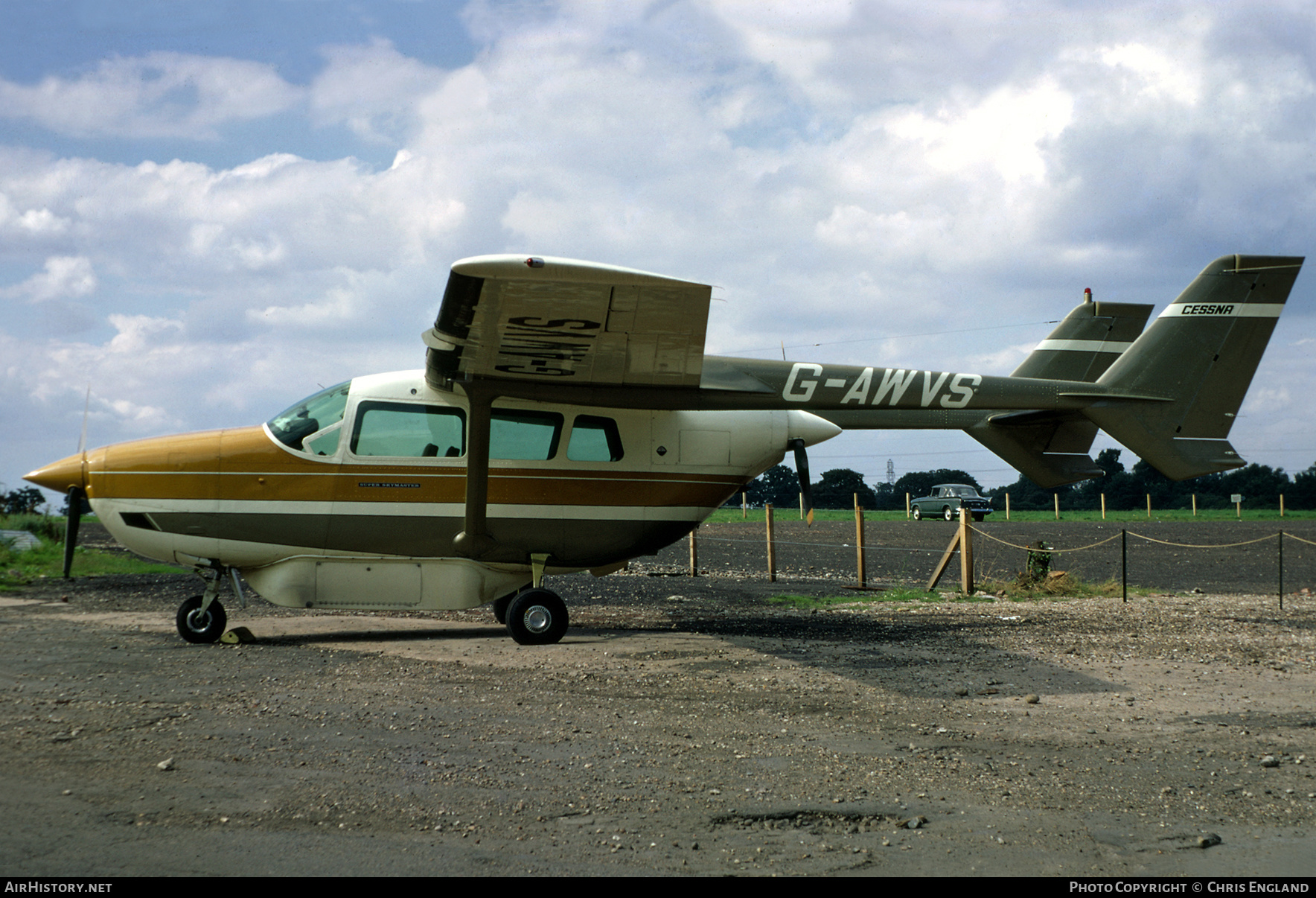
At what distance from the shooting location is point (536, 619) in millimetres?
8820

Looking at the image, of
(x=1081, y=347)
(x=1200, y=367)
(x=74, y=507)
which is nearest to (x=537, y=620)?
(x=74, y=507)

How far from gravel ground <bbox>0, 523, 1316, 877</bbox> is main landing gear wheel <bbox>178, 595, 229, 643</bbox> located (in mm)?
218

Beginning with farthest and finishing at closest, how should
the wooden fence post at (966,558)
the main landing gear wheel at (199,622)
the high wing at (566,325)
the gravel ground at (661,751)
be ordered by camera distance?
the wooden fence post at (966,558) < the main landing gear wheel at (199,622) < the high wing at (566,325) < the gravel ground at (661,751)

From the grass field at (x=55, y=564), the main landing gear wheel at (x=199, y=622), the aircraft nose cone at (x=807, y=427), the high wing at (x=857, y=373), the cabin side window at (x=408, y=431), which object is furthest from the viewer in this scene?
the grass field at (x=55, y=564)

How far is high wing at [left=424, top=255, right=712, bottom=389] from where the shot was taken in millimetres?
6367

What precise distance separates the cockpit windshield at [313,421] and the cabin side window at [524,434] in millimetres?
1533

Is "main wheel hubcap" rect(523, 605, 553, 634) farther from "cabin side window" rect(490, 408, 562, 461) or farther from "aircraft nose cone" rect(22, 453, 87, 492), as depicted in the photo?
"aircraft nose cone" rect(22, 453, 87, 492)

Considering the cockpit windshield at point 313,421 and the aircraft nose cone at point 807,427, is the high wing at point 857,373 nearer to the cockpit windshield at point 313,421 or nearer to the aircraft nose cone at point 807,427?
the aircraft nose cone at point 807,427

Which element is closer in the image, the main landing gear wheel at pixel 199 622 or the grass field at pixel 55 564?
the main landing gear wheel at pixel 199 622

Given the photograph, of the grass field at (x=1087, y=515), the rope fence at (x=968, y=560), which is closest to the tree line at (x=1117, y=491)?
the grass field at (x=1087, y=515)

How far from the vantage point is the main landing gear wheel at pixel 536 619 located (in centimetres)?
877

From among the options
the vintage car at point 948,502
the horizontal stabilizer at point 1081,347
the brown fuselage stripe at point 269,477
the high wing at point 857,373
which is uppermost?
the horizontal stabilizer at point 1081,347

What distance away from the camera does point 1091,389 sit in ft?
36.0

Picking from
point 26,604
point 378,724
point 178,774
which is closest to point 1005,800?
point 378,724
